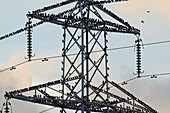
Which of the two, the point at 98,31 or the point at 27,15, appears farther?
the point at 98,31

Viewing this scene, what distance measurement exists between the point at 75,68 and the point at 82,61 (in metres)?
1.86

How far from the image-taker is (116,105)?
47.5m

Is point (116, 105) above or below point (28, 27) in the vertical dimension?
below

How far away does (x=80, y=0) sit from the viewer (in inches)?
1890

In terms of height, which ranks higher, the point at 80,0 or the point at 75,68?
the point at 80,0

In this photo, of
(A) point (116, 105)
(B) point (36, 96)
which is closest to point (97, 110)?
(A) point (116, 105)

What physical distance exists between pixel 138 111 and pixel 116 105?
147 centimetres

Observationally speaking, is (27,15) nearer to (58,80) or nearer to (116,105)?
(58,80)

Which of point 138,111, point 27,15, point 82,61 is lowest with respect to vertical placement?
point 138,111

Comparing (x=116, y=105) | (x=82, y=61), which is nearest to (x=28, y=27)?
(x=82, y=61)

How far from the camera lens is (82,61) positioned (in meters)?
45.4

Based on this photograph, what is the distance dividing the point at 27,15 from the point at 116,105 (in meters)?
8.04

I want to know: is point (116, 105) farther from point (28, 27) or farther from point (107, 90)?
point (28, 27)

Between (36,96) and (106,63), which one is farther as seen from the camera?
(106,63)
